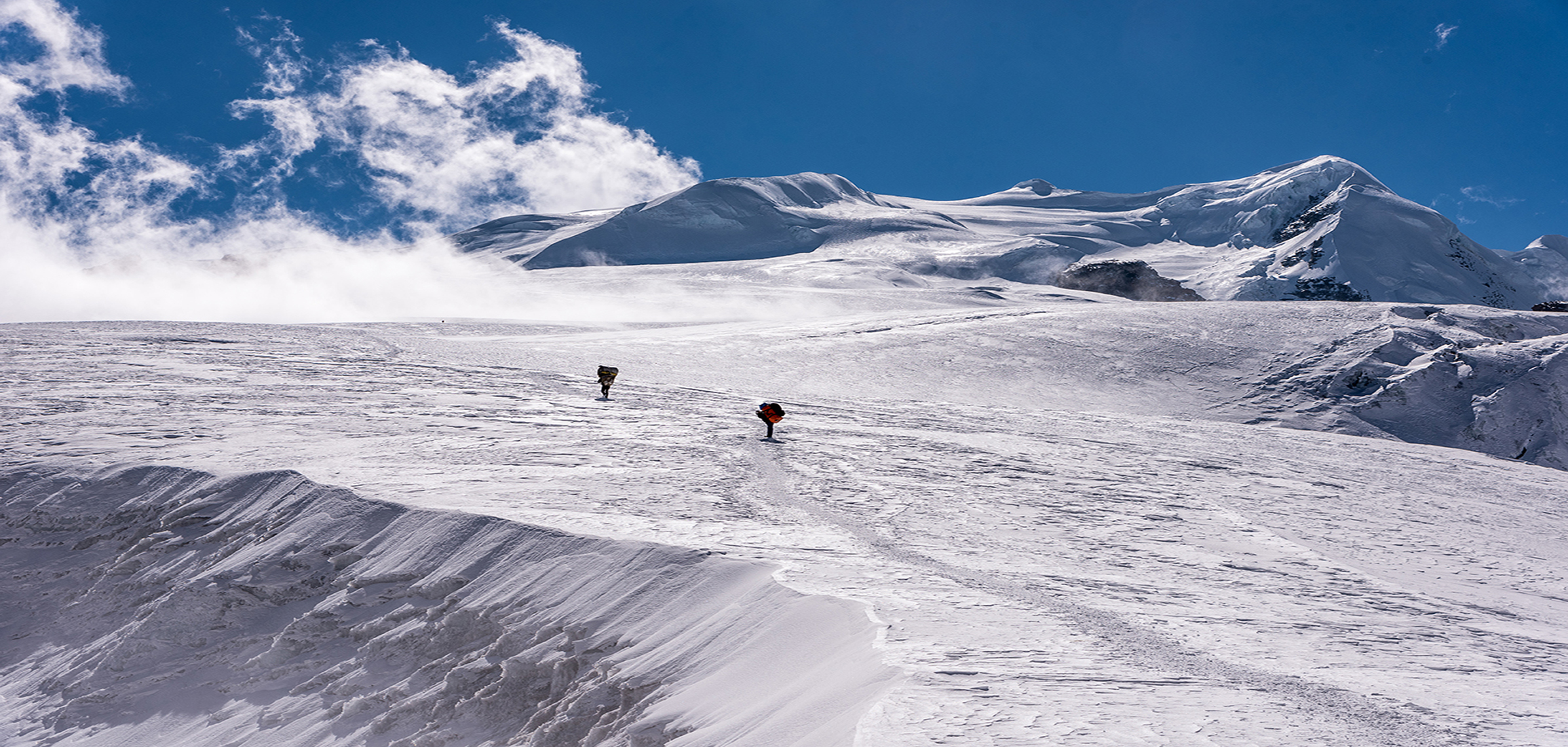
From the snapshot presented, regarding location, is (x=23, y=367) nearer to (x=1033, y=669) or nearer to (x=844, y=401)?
(x=844, y=401)

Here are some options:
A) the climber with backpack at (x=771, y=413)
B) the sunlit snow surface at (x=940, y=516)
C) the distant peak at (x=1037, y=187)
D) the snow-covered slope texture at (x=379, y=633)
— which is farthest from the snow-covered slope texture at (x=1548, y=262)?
the snow-covered slope texture at (x=379, y=633)

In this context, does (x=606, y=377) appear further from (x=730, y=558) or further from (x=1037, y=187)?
(x=1037, y=187)

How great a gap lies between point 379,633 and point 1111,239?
4347 inches

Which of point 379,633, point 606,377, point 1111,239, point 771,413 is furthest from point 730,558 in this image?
point 1111,239

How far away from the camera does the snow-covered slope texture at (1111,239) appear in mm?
80250

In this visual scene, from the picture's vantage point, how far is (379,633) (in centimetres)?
589

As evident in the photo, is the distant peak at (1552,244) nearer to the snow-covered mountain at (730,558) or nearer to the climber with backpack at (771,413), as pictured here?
the snow-covered mountain at (730,558)

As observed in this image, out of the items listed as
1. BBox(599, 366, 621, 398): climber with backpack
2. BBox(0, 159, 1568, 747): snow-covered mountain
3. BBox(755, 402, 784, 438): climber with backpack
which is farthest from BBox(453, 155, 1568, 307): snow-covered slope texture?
BBox(755, 402, 784, 438): climber with backpack

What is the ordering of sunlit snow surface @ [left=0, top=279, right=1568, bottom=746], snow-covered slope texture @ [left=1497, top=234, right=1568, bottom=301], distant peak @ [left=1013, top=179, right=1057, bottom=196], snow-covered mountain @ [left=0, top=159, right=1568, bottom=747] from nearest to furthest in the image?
sunlit snow surface @ [left=0, top=279, right=1568, bottom=746]
snow-covered mountain @ [left=0, top=159, right=1568, bottom=747]
snow-covered slope texture @ [left=1497, top=234, right=1568, bottom=301]
distant peak @ [left=1013, top=179, right=1057, bottom=196]

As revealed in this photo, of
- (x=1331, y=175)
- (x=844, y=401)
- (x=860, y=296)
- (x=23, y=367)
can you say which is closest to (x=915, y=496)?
(x=844, y=401)

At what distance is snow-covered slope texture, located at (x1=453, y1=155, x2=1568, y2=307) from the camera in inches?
3159

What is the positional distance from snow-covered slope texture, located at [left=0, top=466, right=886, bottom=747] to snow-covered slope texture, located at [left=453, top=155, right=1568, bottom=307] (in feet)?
181

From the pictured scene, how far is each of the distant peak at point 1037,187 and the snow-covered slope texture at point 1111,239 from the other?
27671 mm

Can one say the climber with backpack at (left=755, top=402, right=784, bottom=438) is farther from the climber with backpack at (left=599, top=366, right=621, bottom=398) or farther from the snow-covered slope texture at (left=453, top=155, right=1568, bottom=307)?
the snow-covered slope texture at (left=453, top=155, right=1568, bottom=307)
